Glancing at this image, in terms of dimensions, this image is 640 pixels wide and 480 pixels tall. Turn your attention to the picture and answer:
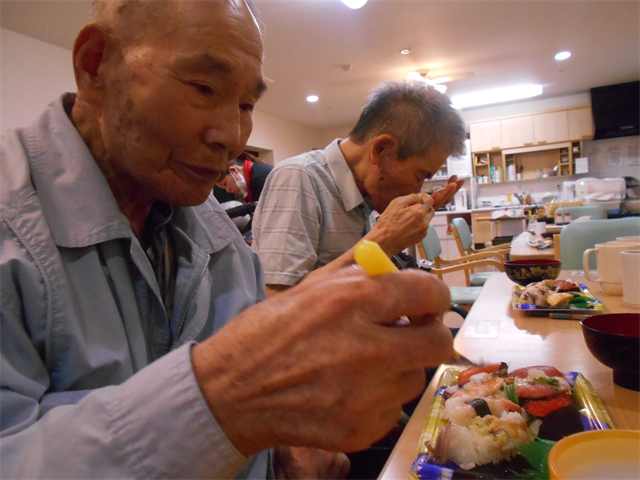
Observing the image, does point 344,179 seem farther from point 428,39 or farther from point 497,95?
point 497,95

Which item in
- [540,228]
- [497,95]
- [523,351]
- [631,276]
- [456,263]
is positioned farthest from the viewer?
[497,95]

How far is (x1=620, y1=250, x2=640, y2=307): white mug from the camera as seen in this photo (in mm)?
1010

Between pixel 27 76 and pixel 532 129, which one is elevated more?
pixel 27 76

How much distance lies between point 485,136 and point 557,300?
691 centimetres

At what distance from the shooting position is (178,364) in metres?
0.34

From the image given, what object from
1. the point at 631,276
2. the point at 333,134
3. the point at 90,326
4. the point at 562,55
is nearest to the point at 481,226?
the point at 562,55

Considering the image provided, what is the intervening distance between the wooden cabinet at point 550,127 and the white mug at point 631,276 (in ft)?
22.4

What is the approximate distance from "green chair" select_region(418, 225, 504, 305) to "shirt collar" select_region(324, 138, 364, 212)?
128 centimetres

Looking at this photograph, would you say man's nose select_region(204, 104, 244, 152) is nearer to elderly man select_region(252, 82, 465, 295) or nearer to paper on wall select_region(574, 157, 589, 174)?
elderly man select_region(252, 82, 465, 295)

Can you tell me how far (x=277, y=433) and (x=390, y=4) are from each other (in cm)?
409

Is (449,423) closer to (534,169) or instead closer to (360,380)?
(360,380)

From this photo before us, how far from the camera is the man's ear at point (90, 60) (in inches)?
24.9

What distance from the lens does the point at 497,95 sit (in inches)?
265

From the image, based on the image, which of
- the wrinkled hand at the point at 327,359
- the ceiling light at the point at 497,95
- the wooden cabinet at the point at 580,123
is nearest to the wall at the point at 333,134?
the ceiling light at the point at 497,95
